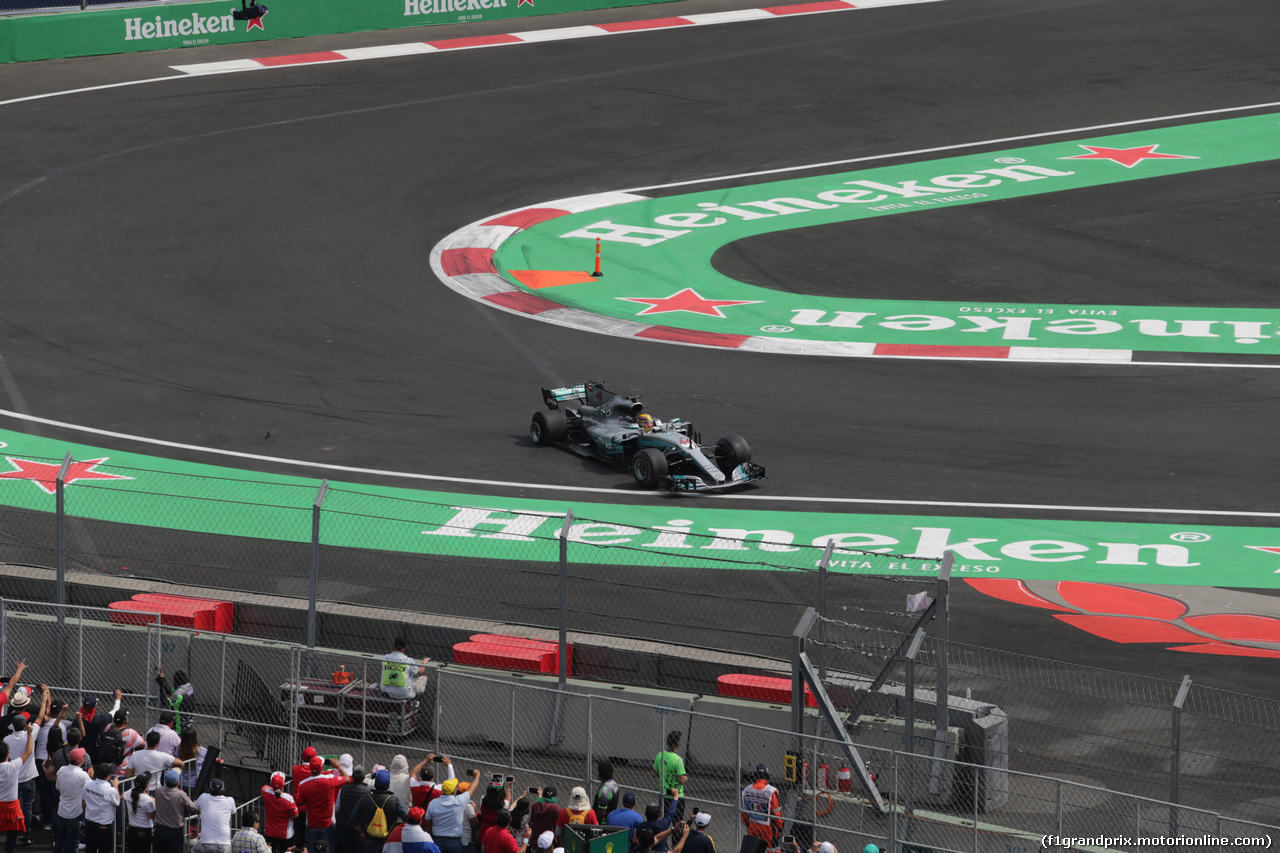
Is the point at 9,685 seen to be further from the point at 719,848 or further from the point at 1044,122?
the point at 1044,122

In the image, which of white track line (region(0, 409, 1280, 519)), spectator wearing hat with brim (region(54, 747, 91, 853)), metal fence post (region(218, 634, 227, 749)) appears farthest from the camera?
white track line (region(0, 409, 1280, 519))

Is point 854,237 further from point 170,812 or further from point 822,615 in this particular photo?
point 170,812

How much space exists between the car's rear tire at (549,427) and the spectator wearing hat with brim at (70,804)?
11289 millimetres

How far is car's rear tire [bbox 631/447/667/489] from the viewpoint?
2366cm

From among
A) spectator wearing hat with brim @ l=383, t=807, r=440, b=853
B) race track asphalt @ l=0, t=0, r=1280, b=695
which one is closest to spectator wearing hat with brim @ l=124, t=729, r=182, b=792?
spectator wearing hat with brim @ l=383, t=807, r=440, b=853

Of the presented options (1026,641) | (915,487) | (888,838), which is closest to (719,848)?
(888,838)

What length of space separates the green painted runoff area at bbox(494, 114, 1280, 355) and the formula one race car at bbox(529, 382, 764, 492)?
6.51 meters

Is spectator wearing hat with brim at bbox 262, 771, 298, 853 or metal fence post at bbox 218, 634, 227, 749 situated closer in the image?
spectator wearing hat with brim at bbox 262, 771, 298, 853

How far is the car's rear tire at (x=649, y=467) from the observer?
77.6 feet

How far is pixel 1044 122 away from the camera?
147 ft

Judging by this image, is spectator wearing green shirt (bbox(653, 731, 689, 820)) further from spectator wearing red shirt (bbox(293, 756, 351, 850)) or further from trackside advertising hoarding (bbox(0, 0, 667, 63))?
trackside advertising hoarding (bbox(0, 0, 667, 63))

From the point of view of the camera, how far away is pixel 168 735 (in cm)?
1556

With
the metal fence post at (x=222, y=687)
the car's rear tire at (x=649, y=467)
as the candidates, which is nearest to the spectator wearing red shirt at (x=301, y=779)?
the metal fence post at (x=222, y=687)

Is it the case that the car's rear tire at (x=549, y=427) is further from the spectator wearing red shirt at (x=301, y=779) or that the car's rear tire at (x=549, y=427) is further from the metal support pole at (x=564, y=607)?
the spectator wearing red shirt at (x=301, y=779)
